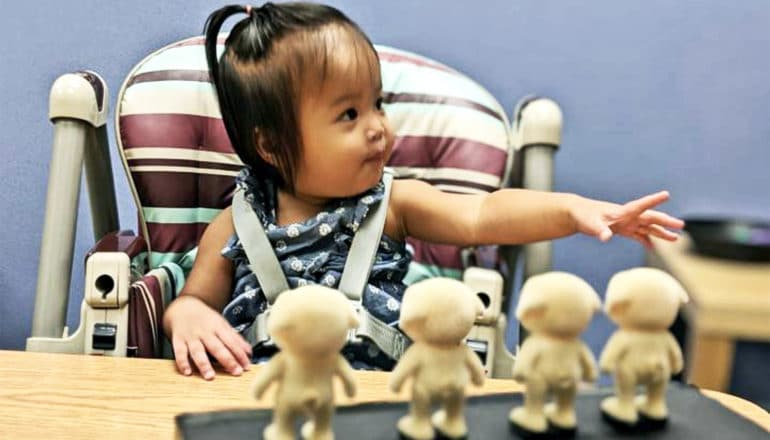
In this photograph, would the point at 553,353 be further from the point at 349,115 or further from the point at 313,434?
the point at 349,115

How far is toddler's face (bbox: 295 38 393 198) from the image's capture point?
0.87m

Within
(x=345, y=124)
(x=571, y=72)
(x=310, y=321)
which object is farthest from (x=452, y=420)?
(x=571, y=72)

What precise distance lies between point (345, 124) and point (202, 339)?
0.95 ft

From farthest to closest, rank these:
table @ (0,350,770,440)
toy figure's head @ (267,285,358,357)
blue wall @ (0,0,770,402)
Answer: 1. blue wall @ (0,0,770,402)
2. table @ (0,350,770,440)
3. toy figure's head @ (267,285,358,357)

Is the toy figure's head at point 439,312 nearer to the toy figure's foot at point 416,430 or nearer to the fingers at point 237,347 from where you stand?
the toy figure's foot at point 416,430

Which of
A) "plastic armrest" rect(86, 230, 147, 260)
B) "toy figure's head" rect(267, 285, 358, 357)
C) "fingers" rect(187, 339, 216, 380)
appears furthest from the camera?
"plastic armrest" rect(86, 230, 147, 260)

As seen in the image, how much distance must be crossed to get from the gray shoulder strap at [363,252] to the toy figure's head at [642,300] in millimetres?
436

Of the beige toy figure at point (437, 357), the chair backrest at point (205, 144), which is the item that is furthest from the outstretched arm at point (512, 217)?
the beige toy figure at point (437, 357)

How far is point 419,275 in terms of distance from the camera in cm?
106

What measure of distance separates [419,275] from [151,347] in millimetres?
369

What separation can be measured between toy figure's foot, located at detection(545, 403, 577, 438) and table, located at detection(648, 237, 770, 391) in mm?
943

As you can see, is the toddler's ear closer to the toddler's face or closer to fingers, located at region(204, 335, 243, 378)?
the toddler's face

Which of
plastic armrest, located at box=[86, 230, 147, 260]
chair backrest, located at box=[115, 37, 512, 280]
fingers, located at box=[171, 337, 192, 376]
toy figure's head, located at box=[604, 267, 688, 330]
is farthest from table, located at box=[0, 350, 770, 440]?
chair backrest, located at box=[115, 37, 512, 280]

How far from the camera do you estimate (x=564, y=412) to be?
1.44 feet
